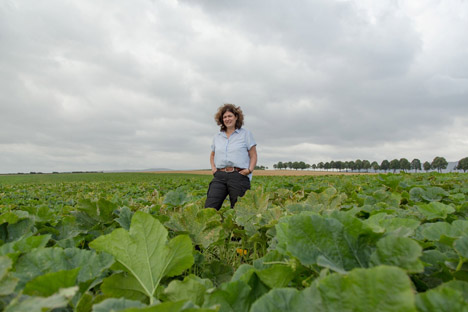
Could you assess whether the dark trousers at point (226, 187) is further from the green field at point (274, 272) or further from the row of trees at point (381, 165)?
the row of trees at point (381, 165)

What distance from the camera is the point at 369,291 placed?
0.61 m

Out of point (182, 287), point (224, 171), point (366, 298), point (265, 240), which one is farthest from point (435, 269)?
point (224, 171)

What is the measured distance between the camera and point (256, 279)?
912 mm

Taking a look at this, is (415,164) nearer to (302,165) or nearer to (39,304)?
(302,165)

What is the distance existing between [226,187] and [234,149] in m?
0.74

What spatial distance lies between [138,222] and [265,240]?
3.10ft

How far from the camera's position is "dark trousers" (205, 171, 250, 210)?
557 cm

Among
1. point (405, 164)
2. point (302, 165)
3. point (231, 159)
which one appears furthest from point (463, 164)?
point (231, 159)

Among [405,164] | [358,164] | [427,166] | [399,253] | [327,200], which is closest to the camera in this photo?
[399,253]

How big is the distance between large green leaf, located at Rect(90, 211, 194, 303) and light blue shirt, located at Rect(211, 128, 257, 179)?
4.60m

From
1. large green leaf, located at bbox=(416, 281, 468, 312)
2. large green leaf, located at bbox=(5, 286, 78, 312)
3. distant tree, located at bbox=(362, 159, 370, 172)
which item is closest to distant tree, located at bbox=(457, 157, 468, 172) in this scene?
distant tree, located at bbox=(362, 159, 370, 172)

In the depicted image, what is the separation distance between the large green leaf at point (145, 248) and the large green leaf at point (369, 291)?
528 mm

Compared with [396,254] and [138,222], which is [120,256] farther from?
[396,254]

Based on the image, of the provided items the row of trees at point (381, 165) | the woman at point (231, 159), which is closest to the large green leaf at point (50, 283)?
the woman at point (231, 159)
